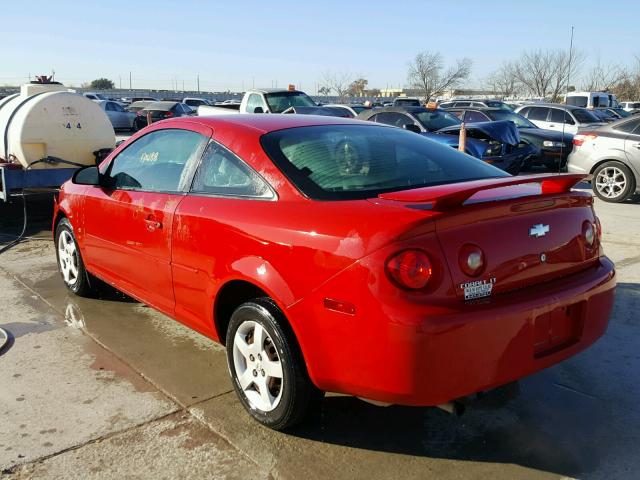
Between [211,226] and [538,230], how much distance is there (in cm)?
167

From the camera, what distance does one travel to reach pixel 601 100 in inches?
1155

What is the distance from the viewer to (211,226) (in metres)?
3.28

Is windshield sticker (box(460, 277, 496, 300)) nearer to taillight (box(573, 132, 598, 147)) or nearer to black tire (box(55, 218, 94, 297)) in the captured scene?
black tire (box(55, 218, 94, 297))

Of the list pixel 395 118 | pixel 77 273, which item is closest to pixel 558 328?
pixel 77 273

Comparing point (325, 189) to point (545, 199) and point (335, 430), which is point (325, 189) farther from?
point (335, 430)

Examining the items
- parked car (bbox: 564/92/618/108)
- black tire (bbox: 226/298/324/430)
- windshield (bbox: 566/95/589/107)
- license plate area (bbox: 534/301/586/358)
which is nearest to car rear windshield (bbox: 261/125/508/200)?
black tire (bbox: 226/298/324/430)

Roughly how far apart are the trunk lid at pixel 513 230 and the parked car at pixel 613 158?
7711 mm

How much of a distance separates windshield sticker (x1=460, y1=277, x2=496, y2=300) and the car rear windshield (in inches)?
26.3

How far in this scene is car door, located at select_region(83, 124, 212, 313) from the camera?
3717 millimetres

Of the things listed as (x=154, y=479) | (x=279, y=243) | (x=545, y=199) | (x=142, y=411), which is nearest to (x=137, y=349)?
(x=142, y=411)

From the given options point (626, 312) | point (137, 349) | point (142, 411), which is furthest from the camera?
point (626, 312)

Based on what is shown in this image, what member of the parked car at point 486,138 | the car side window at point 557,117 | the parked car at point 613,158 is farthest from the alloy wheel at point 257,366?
the car side window at point 557,117

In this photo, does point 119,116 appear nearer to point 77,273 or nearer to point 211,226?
point 77,273

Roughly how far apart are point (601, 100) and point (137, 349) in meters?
30.3
